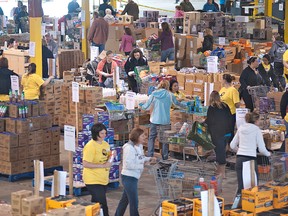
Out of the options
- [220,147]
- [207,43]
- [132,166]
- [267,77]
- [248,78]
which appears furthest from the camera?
[207,43]

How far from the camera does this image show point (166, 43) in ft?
82.3

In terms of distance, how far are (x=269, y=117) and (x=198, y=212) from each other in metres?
6.88

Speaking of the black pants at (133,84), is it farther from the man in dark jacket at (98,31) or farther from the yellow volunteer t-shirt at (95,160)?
the yellow volunteer t-shirt at (95,160)

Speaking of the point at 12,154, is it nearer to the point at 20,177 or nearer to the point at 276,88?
the point at 20,177

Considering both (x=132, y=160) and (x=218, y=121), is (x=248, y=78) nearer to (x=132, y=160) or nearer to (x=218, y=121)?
(x=218, y=121)

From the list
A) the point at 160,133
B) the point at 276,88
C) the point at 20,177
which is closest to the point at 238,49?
the point at 276,88

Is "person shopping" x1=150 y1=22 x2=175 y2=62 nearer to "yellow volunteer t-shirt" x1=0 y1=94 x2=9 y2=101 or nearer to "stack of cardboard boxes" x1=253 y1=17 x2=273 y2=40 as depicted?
"stack of cardboard boxes" x1=253 y1=17 x2=273 y2=40

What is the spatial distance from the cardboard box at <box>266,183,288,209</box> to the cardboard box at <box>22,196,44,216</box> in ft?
10.3

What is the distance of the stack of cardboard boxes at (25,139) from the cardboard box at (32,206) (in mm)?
4364

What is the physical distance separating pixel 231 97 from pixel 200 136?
4.73 feet

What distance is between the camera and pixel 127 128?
675 inches

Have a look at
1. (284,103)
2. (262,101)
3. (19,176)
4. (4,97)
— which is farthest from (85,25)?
(19,176)

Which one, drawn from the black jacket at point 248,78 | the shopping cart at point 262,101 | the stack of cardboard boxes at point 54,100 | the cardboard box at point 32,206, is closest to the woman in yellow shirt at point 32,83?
the stack of cardboard boxes at point 54,100

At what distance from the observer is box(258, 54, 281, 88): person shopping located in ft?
63.1
